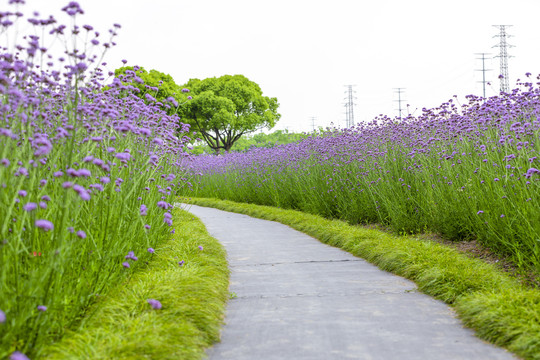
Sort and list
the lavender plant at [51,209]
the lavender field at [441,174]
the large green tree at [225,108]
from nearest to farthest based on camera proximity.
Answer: the lavender plant at [51,209] → the lavender field at [441,174] → the large green tree at [225,108]

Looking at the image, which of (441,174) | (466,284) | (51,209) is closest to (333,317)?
(466,284)

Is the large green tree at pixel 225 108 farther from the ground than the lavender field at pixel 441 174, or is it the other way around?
the large green tree at pixel 225 108

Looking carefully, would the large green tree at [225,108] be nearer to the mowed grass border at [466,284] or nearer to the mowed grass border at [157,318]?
the mowed grass border at [466,284]

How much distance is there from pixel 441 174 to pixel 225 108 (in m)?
31.6

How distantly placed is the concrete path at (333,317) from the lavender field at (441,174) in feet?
4.20

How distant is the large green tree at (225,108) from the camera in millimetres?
37188

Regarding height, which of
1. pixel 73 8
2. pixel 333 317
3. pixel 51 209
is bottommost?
pixel 333 317

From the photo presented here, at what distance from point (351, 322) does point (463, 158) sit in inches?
133

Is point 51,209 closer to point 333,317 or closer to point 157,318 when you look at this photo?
point 157,318

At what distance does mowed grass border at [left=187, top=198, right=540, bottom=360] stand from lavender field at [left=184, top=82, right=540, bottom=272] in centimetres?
45

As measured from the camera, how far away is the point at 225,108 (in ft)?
123

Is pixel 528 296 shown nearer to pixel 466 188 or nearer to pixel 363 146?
pixel 466 188

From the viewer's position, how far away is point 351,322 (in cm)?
369

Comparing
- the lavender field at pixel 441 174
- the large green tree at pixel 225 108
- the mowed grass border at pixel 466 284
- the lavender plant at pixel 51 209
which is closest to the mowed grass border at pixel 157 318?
the lavender plant at pixel 51 209
